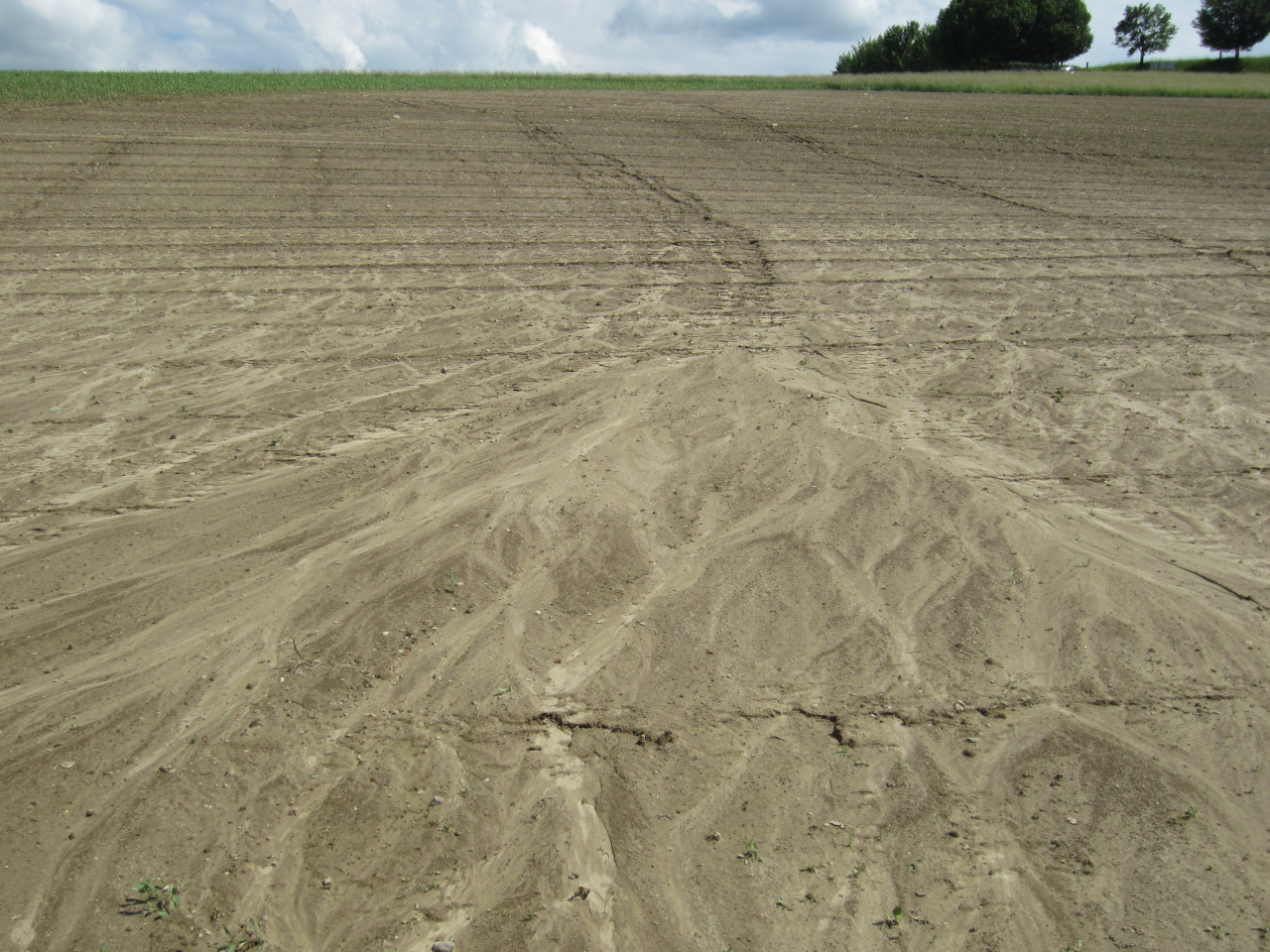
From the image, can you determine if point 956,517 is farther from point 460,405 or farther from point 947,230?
point 947,230

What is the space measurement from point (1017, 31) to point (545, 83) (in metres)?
41.5

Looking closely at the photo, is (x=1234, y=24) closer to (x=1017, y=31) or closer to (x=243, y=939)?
(x=1017, y=31)

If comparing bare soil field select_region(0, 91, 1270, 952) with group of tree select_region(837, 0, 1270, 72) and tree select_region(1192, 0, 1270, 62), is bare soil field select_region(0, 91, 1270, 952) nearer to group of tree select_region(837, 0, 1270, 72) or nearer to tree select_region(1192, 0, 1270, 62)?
group of tree select_region(837, 0, 1270, 72)

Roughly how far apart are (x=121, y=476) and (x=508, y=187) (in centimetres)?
930

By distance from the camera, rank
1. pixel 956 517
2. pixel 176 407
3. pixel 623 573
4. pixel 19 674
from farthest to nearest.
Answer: pixel 176 407 < pixel 956 517 < pixel 623 573 < pixel 19 674

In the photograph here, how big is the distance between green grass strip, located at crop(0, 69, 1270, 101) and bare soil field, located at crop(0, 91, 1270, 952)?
13056 millimetres

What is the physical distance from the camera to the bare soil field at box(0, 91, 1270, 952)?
2959 millimetres

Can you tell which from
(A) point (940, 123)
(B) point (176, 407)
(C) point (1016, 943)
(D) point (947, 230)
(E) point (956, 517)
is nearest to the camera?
(C) point (1016, 943)

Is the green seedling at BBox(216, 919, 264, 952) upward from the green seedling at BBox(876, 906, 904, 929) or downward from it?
upward

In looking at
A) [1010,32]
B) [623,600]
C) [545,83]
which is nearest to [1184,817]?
[623,600]

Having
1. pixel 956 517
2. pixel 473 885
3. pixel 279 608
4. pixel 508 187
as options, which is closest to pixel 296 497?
pixel 279 608

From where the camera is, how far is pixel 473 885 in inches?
115

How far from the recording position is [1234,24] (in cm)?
6078

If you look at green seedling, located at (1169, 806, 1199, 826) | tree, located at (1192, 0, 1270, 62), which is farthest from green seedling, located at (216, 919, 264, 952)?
tree, located at (1192, 0, 1270, 62)
